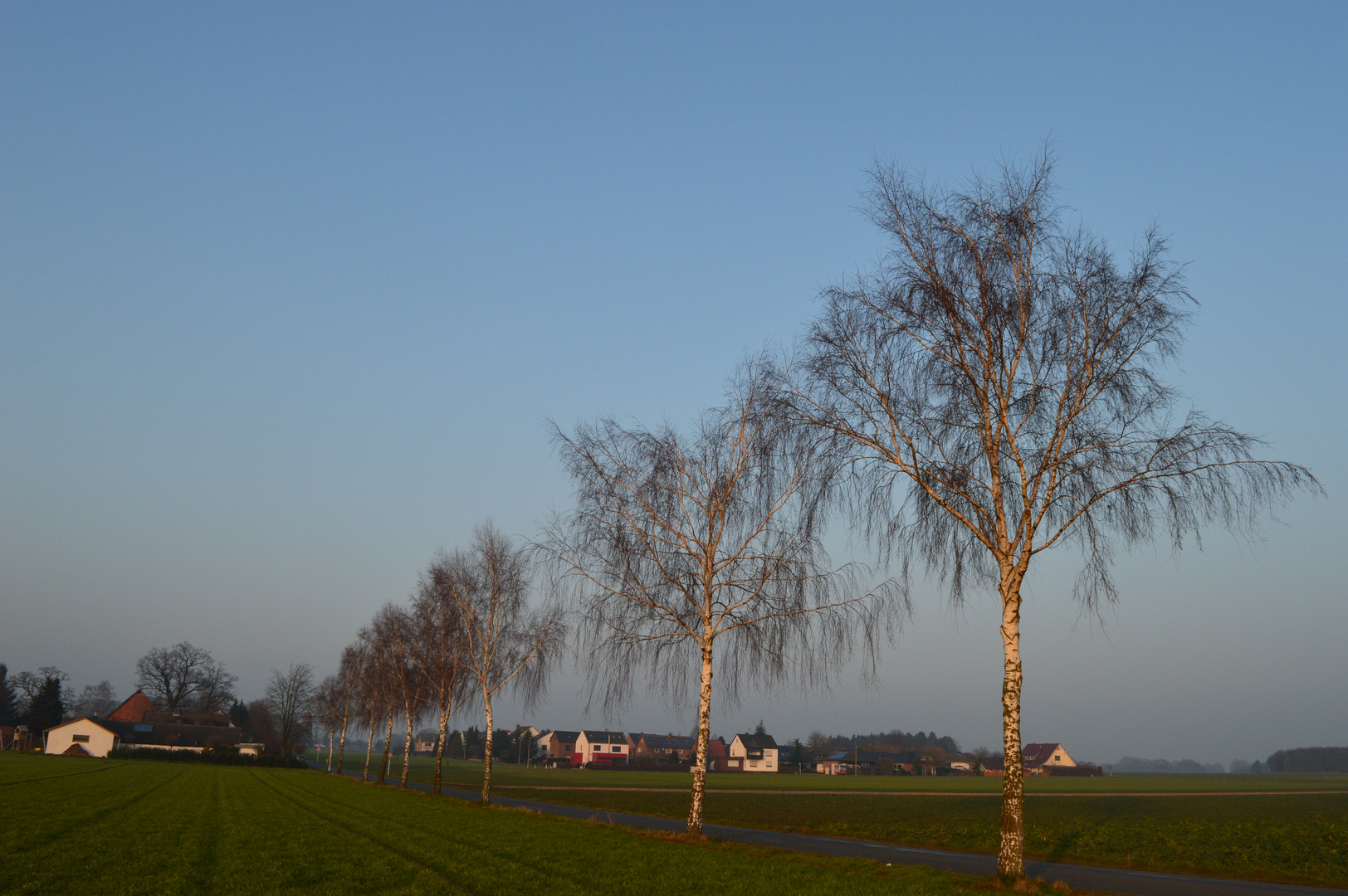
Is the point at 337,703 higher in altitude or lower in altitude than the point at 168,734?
higher

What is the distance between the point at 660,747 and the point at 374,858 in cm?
17196

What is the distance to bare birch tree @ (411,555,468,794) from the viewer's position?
44.6 meters

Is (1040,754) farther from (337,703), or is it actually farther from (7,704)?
(7,704)

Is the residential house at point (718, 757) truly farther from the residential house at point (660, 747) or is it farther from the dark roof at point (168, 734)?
the dark roof at point (168, 734)

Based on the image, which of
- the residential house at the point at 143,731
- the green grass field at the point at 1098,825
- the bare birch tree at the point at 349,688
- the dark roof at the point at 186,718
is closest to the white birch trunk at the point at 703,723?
the green grass field at the point at 1098,825

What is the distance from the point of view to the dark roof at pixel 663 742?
179m

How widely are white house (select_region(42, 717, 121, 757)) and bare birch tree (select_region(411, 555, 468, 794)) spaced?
279ft

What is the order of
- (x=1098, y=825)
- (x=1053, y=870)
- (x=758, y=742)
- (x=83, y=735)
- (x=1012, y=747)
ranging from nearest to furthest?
(x=1012, y=747) < (x=1053, y=870) < (x=1098, y=825) < (x=83, y=735) < (x=758, y=742)

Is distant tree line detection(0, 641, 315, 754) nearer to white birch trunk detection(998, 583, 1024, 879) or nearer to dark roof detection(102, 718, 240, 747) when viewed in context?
dark roof detection(102, 718, 240, 747)

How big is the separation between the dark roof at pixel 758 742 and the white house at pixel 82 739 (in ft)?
364

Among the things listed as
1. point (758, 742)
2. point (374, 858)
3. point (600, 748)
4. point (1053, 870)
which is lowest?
point (600, 748)

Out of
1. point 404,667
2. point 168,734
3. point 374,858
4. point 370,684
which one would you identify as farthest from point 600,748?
point 374,858

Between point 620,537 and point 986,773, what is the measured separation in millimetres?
167239

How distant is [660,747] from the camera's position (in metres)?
180
